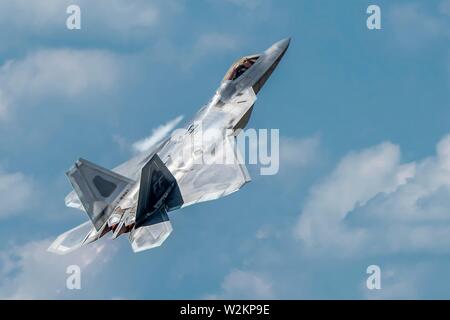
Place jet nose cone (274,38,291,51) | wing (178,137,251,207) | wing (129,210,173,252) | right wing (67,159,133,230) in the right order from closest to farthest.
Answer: right wing (67,159,133,230) → wing (129,210,173,252) → wing (178,137,251,207) → jet nose cone (274,38,291,51)

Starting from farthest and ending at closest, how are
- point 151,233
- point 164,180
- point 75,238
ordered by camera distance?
point 164,180 → point 75,238 → point 151,233

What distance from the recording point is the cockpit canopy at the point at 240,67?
59.7 meters

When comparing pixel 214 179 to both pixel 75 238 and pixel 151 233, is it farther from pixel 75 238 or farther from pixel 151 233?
pixel 75 238

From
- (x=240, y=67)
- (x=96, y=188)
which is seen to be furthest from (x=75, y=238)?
(x=240, y=67)

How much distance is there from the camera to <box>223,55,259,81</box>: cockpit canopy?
59.7 m

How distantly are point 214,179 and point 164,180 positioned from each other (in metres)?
3.10

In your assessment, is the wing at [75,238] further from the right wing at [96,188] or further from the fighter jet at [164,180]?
the right wing at [96,188]

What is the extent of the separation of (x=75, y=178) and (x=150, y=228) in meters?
4.99

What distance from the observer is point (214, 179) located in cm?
5112

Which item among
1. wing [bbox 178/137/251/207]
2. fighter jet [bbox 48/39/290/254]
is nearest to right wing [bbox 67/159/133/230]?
fighter jet [bbox 48/39/290/254]

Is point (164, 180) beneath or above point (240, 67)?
beneath

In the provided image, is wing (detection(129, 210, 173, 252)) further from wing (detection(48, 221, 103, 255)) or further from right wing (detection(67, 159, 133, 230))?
wing (detection(48, 221, 103, 255))

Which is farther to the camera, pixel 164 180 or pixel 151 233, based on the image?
pixel 164 180
